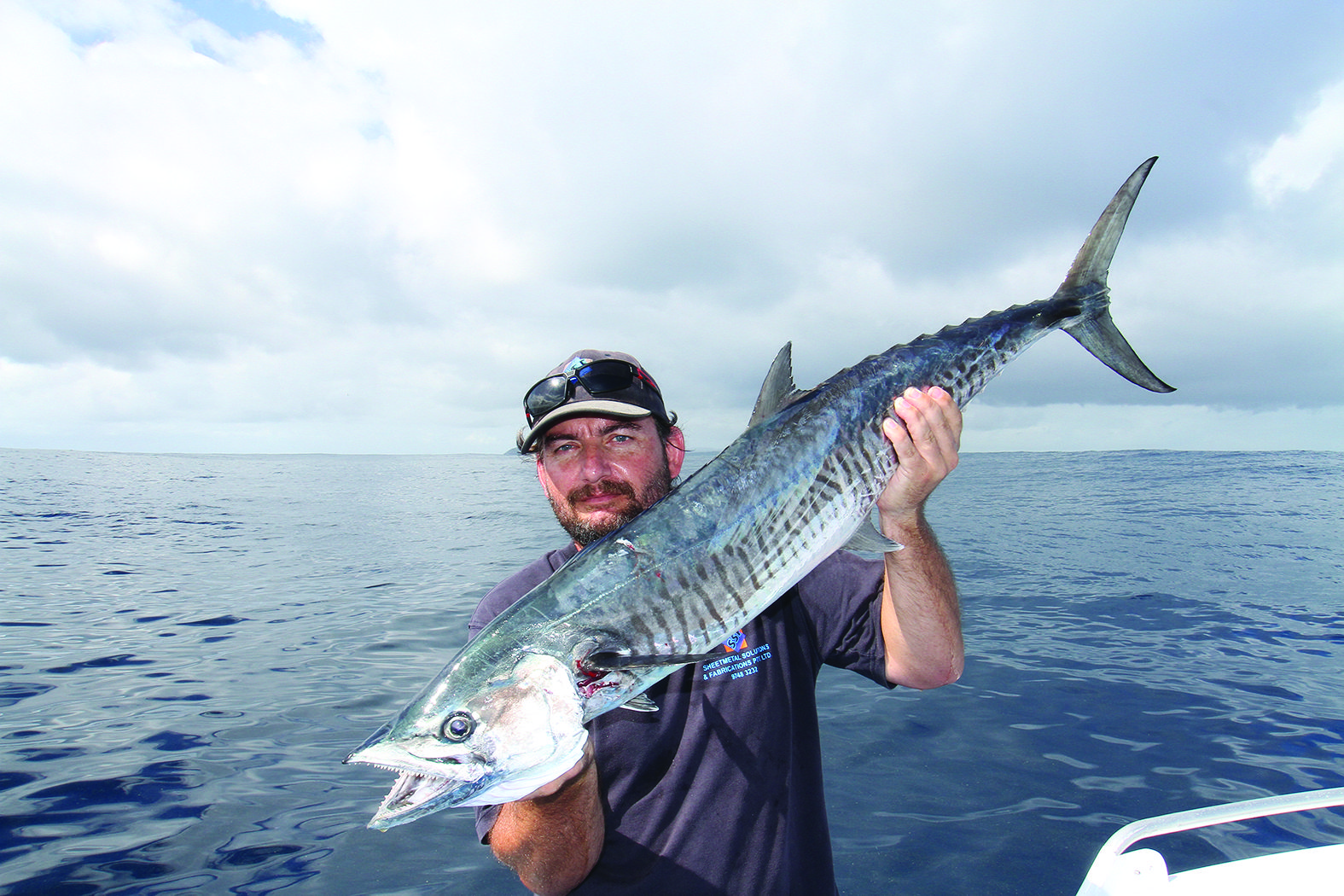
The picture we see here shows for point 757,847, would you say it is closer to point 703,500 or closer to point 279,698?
point 703,500

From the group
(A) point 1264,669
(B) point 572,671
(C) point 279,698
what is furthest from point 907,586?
(A) point 1264,669

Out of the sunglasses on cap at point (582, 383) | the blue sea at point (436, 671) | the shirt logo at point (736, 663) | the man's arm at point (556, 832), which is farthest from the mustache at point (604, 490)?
the blue sea at point (436, 671)

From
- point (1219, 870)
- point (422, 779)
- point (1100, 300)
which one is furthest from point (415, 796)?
point (1100, 300)

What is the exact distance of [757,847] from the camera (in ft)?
8.91

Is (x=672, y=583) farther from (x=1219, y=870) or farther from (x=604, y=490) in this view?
(x=1219, y=870)

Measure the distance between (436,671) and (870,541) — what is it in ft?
25.6

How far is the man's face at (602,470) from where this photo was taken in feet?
10.9

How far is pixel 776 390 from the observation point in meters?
2.85

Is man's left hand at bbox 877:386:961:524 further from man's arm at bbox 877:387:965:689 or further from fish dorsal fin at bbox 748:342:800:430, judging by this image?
fish dorsal fin at bbox 748:342:800:430

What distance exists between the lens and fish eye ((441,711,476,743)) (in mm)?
1989

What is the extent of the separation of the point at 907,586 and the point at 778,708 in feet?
2.56

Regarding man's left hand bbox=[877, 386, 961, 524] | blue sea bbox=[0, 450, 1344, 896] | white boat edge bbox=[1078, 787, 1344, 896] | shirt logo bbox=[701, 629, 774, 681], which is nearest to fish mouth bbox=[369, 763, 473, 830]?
shirt logo bbox=[701, 629, 774, 681]

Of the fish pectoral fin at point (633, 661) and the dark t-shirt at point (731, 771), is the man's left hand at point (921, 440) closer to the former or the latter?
the dark t-shirt at point (731, 771)

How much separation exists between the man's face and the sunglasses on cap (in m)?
0.13
